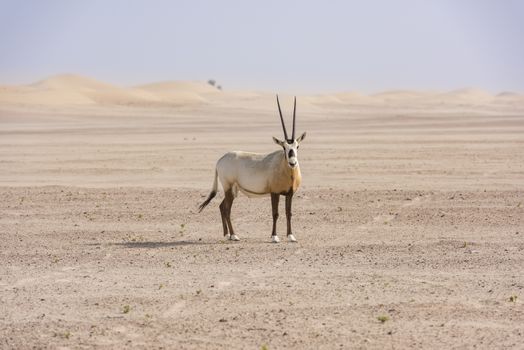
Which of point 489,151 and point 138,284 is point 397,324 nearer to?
point 138,284

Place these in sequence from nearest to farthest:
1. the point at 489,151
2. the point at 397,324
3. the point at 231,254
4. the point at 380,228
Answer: the point at 397,324 < the point at 231,254 < the point at 380,228 < the point at 489,151

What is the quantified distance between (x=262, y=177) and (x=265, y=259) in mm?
2107

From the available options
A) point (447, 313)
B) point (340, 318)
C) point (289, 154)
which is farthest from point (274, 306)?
point (289, 154)

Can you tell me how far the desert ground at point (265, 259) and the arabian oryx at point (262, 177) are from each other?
550mm

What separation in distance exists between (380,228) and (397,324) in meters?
6.83

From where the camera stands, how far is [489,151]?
34.8 m

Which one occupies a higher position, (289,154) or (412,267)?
(289,154)

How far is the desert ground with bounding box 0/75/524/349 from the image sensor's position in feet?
32.3

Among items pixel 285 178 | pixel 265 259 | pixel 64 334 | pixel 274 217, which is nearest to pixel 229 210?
pixel 274 217

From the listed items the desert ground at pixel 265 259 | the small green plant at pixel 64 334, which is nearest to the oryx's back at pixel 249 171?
the desert ground at pixel 265 259

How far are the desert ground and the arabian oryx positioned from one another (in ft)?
1.80

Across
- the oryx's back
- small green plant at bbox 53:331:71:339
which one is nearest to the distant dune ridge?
the oryx's back

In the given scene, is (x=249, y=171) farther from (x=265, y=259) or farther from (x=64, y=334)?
(x=64, y=334)

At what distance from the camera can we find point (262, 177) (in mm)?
15562
